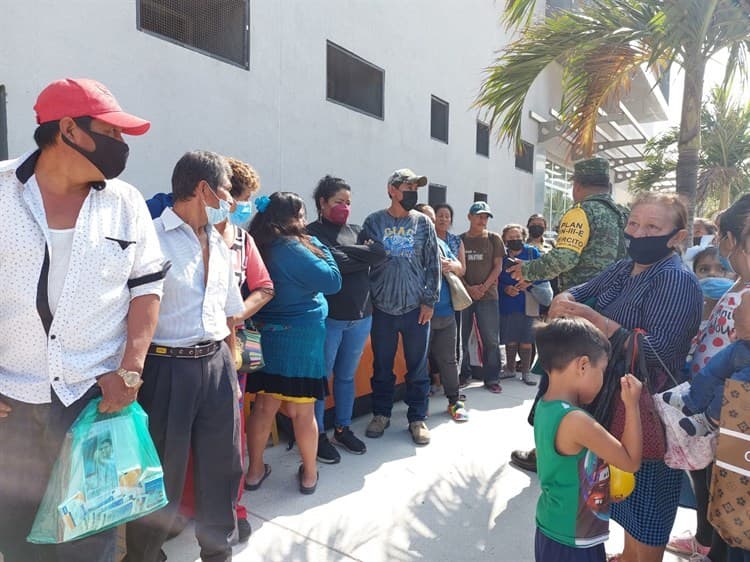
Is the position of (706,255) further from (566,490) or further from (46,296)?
(46,296)

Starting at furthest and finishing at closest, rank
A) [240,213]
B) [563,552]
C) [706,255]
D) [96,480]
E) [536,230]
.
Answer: [536,230] < [706,255] < [240,213] < [563,552] < [96,480]

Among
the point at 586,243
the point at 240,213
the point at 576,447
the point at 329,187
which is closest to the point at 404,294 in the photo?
the point at 329,187

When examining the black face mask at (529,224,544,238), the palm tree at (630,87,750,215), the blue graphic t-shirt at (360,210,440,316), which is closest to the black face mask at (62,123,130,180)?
the blue graphic t-shirt at (360,210,440,316)

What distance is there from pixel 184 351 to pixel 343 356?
1.66 m

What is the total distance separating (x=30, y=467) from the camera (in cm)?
157

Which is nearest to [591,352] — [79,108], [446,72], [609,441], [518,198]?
[609,441]

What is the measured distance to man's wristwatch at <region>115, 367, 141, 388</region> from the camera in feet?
5.34

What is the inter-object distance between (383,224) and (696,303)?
7.04 feet

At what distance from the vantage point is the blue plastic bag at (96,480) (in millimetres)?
1481

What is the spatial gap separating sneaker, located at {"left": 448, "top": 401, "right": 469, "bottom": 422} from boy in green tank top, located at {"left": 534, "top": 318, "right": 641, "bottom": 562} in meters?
2.30

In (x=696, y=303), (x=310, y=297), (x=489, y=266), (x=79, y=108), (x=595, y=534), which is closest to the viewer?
(x=79, y=108)

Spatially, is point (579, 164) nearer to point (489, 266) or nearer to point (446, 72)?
point (489, 266)

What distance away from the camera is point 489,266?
16.5 ft

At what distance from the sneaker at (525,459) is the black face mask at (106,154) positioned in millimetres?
2901
